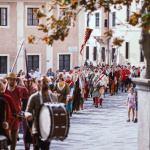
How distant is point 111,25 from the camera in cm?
6656

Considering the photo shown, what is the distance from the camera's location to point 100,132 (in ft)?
56.9

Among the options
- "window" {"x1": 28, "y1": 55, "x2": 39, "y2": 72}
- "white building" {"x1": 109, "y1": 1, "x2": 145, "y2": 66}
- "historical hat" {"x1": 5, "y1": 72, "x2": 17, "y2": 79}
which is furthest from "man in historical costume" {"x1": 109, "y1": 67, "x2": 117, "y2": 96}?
"historical hat" {"x1": 5, "y1": 72, "x2": 17, "y2": 79}

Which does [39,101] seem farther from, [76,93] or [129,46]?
[129,46]

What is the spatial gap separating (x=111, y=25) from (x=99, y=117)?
45.4 metres

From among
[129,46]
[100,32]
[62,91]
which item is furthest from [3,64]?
[100,32]

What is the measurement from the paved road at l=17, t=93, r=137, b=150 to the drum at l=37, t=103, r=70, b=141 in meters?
3.91

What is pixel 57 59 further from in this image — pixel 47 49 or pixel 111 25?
pixel 111 25

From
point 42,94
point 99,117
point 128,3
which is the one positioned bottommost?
point 99,117

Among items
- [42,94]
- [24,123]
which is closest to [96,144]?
[24,123]

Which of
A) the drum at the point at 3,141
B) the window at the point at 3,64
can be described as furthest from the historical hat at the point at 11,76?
the window at the point at 3,64

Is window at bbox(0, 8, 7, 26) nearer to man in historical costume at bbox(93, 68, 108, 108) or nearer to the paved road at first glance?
man in historical costume at bbox(93, 68, 108, 108)

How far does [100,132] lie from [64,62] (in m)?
22.0

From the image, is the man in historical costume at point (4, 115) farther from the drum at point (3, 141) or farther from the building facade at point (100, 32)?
the building facade at point (100, 32)

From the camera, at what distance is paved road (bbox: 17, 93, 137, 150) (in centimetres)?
1454
